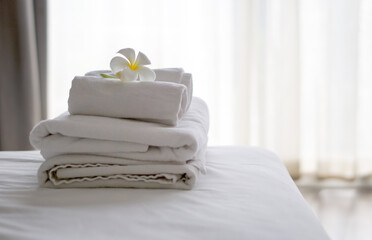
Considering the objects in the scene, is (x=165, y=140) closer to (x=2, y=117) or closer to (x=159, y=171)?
(x=159, y=171)

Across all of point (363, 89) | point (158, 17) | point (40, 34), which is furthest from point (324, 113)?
point (40, 34)

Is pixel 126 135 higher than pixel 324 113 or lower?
higher

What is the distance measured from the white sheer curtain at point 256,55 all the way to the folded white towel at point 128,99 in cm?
143

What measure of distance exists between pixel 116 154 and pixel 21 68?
1635 millimetres

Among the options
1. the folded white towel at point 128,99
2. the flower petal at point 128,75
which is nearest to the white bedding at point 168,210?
the folded white towel at point 128,99

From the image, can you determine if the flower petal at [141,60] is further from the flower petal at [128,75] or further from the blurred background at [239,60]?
the blurred background at [239,60]

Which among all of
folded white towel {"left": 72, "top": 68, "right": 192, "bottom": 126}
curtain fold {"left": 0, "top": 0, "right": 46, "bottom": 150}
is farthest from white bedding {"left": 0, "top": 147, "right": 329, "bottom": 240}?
curtain fold {"left": 0, "top": 0, "right": 46, "bottom": 150}

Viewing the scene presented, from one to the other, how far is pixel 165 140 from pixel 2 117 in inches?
69.9

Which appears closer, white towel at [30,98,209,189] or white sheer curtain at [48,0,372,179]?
white towel at [30,98,209,189]

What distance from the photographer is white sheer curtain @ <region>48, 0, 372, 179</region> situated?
2.67m

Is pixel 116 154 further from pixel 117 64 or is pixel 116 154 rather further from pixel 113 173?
pixel 117 64

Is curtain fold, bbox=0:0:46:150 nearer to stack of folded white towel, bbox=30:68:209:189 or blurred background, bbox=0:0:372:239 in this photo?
blurred background, bbox=0:0:372:239

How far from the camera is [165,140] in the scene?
3.79 ft

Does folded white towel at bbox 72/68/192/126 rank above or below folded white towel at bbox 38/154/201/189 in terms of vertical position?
above
